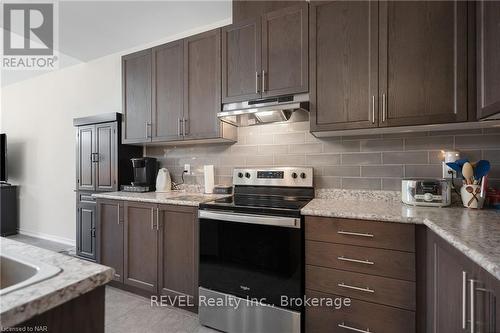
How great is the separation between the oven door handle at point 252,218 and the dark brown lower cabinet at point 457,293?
0.71 meters

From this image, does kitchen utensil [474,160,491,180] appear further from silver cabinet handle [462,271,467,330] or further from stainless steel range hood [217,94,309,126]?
stainless steel range hood [217,94,309,126]

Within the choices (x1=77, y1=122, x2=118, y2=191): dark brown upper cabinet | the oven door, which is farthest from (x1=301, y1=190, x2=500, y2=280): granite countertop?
(x1=77, y1=122, x2=118, y2=191): dark brown upper cabinet

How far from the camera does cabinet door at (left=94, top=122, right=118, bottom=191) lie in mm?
2689

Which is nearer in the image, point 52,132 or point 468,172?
point 468,172

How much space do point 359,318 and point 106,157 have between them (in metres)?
2.74

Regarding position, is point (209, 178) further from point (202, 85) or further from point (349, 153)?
point (349, 153)

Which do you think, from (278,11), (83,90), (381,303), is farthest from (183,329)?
(83,90)

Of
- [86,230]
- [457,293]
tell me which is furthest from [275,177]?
[86,230]

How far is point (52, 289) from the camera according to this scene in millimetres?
527

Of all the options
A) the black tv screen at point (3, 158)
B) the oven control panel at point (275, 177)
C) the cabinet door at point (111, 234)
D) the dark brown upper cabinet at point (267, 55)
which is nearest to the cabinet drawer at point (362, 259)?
the oven control panel at point (275, 177)

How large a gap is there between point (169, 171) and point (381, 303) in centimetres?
229

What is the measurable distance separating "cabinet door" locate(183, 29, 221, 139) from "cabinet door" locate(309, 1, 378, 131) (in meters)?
0.82

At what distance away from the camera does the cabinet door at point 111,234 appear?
7.59 feet

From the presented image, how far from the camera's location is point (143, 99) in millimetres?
2553
